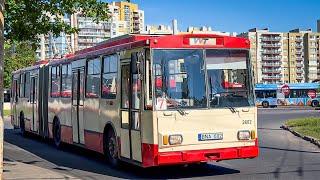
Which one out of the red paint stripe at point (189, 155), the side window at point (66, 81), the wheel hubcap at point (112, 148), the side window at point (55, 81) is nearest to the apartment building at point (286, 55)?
the side window at point (55, 81)

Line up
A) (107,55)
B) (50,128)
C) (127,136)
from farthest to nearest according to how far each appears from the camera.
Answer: (50,128) < (107,55) < (127,136)

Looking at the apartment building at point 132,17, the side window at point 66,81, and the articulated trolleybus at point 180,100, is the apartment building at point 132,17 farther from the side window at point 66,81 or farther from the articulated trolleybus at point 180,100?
the articulated trolleybus at point 180,100

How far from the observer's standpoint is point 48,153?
1705cm

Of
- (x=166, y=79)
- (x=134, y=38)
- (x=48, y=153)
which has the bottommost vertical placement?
(x=48, y=153)

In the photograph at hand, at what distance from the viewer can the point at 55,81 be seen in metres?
18.8

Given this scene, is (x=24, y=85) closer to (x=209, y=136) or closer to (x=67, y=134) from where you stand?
(x=67, y=134)

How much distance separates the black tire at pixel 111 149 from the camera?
12.9m

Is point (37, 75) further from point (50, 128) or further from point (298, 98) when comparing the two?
point (298, 98)

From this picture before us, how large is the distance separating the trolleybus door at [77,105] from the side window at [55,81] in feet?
6.98

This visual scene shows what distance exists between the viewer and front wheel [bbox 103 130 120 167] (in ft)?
42.4

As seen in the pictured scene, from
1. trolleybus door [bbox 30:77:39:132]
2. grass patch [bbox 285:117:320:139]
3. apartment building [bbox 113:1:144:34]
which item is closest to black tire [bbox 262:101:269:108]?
apartment building [bbox 113:1:144:34]

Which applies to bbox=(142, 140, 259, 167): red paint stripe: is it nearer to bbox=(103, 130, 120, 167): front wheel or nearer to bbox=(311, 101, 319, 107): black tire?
bbox=(103, 130, 120, 167): front wheel

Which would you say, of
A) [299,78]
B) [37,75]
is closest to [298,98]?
[37,75]

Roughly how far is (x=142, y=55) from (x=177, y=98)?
1.09 meters
